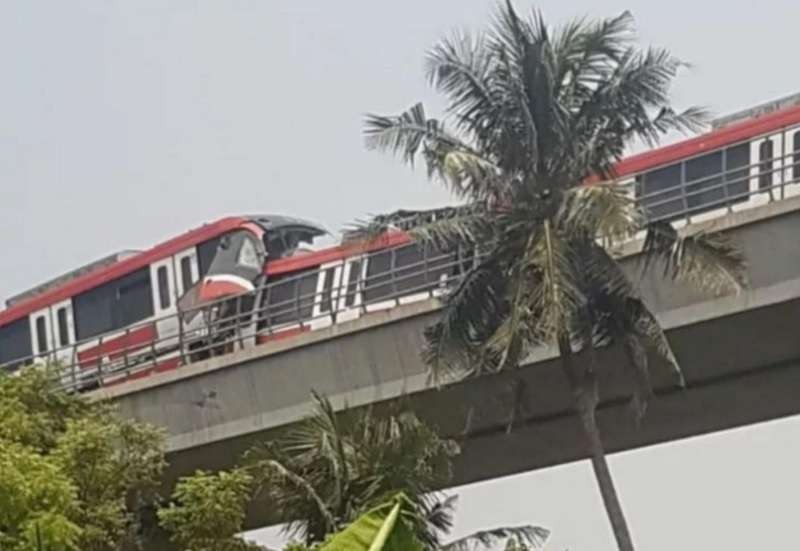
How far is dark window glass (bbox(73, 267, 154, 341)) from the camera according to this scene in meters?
27.7

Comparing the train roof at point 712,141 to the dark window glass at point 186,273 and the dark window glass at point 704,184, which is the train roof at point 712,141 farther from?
the dark window glass at point 186,273

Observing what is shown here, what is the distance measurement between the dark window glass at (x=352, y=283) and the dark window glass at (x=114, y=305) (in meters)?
6.22

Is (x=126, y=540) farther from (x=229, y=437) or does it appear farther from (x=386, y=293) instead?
(x=386, y=293)

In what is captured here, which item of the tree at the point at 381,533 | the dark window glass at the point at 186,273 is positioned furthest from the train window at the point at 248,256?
the tree at the point at 381,533

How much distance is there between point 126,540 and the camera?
1705cm

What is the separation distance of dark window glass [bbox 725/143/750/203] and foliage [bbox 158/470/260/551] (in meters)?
6.48

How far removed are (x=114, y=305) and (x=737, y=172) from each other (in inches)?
553

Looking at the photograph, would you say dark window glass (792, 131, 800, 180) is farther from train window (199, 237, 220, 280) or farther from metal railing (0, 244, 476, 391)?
train window (199, 237, 220, 280)

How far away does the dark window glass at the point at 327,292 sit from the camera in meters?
20.1

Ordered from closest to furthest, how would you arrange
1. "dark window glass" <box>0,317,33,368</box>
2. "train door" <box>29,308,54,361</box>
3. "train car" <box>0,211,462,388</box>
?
1. "train car" <box>0,211,462,388</box>
2. "train door" <box>29,308,54,361</box>
3. "dark window glass" <box>0,317,33,368</box>

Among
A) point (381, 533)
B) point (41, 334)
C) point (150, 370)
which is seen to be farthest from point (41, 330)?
point (381, 533)

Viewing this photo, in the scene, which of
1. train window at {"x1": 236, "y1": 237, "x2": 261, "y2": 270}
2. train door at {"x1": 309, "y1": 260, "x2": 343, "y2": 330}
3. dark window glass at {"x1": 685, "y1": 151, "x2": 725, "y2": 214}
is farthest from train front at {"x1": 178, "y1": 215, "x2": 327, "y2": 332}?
dark window glass at {"x1": 685, "y1": 151, "x2": 725, "y2": 214}

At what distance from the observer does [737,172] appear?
58.2ft

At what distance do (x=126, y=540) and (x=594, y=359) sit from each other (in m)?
5.58
